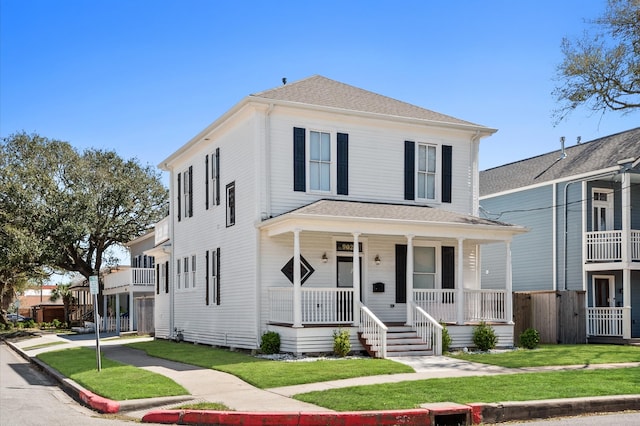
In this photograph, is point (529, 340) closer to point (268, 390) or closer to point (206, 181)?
point (268, 390)

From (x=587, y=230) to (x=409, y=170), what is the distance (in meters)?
9.01

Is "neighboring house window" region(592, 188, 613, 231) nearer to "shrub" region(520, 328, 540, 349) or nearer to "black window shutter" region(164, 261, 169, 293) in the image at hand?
"shrub" region(520, 328, 540, 349)

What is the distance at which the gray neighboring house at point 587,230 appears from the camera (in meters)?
27.1

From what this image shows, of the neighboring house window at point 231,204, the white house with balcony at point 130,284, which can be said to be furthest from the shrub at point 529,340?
the white house with balcony at point 130,284

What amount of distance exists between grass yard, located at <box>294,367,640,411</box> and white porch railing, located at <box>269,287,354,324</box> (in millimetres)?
5957

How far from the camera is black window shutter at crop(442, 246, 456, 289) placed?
23.2 m

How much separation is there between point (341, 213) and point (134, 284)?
22.9 m

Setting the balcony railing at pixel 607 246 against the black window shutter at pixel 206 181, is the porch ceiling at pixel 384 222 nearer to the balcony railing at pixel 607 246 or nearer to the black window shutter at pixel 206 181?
the black window shutter at pixel 206 181

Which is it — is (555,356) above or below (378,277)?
below

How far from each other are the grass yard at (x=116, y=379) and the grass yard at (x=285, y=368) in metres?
→ 1.66

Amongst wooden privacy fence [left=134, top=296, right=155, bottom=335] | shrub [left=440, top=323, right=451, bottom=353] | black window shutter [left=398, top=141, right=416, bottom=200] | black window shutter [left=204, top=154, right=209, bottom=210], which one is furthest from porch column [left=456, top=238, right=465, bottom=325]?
wooden privacy fence [left=134, top=296, right=155, bottom=335]

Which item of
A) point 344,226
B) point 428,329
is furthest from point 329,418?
point 428,329

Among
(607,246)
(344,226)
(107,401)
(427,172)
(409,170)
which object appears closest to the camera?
(107,401)

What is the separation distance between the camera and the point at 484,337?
21062 mm
